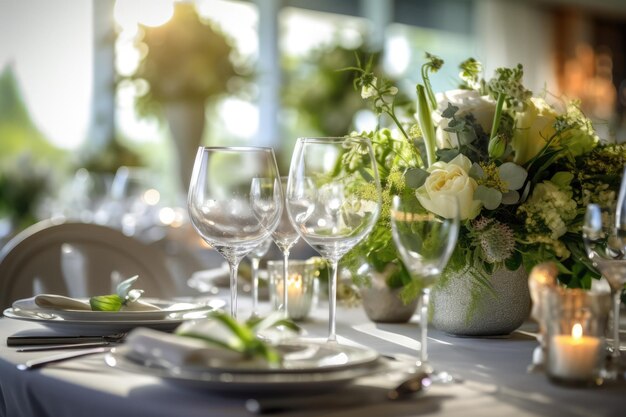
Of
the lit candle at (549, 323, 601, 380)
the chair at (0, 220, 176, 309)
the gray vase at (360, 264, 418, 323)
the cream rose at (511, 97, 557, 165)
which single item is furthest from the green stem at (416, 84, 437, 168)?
the chair at (0, 220, 176, 309)

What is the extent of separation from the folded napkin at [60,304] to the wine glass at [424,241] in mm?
421

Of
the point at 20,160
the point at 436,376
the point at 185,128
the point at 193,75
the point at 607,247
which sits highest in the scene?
the point at 193,75

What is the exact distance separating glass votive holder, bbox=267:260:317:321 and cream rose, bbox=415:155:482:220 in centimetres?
32

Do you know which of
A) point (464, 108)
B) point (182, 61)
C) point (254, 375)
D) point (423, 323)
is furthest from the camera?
point (182, 61)

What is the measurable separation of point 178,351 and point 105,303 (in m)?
0.44

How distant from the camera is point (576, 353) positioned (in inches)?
35.2

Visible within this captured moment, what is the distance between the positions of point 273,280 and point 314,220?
0.40 metres

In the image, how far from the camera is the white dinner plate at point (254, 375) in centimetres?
77

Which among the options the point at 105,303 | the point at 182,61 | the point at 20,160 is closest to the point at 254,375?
the point at 105,303

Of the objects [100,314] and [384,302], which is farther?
[384,302]

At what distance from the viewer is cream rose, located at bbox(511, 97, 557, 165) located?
4.08 ft

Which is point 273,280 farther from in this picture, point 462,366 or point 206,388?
point 206,388

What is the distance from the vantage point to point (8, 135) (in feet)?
17.4

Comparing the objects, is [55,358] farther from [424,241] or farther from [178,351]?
[424,241]
